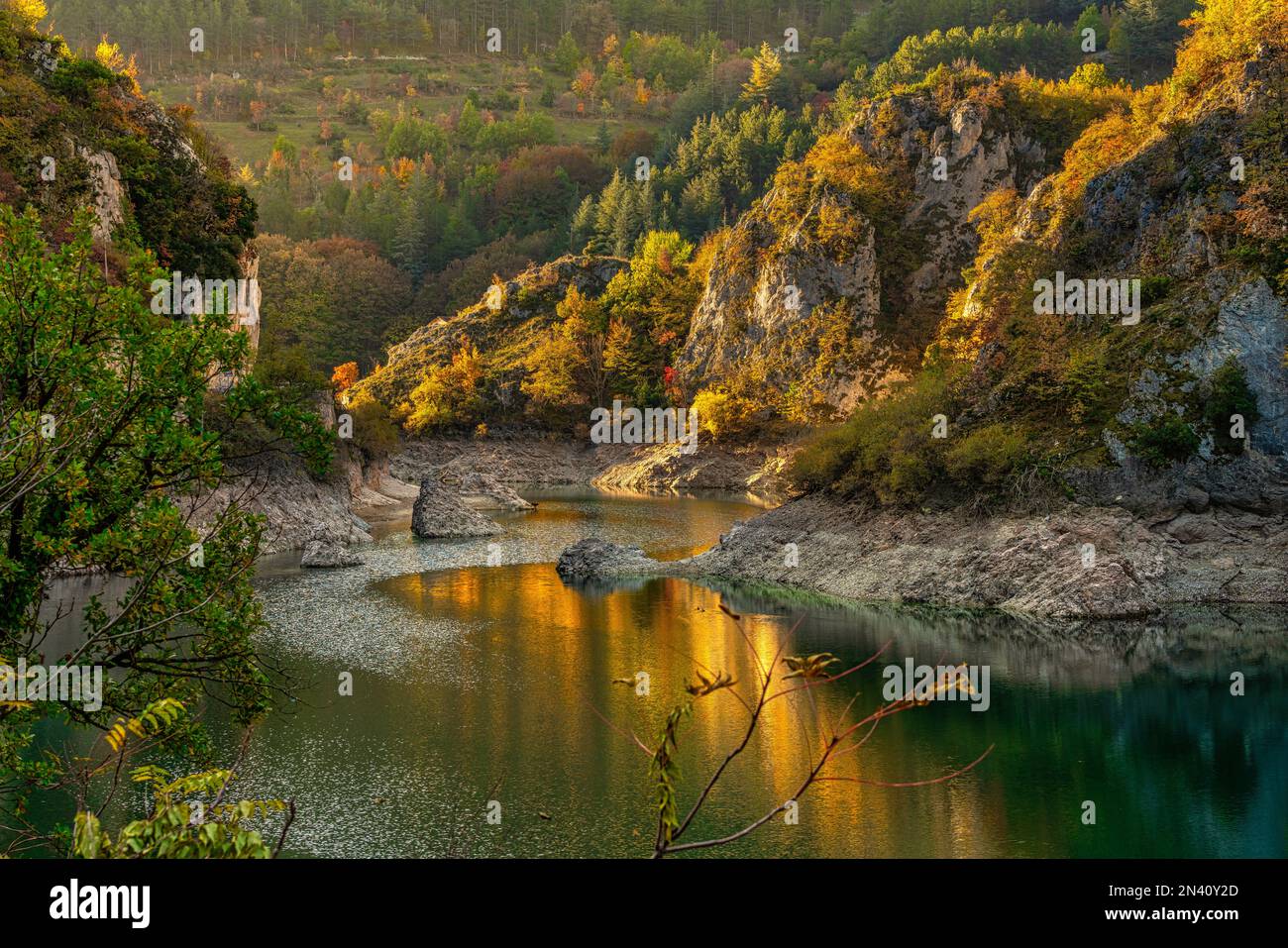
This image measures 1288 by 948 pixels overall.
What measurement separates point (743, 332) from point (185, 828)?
10450 cm

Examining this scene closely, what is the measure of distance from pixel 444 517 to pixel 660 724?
41.9 meters

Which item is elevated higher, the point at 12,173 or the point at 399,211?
the point at 399,211

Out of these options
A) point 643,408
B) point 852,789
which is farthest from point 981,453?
point 643,408

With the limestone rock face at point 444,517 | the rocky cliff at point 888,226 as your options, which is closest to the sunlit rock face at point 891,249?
the rocky cliff at point 888,226

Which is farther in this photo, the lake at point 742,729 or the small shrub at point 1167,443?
the small shrub at point 1167,443

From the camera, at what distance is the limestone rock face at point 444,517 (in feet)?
232

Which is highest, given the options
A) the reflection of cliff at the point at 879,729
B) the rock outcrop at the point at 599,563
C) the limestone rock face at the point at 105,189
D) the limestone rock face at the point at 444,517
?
the limestone rock face at the point at 105,189

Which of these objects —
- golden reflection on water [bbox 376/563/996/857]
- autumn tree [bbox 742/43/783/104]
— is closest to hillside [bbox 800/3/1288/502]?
golden reflection on water [bbox 376/563/996/857]

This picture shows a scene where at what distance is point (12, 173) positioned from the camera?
47094 millimetres

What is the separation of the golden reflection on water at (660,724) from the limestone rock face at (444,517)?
760 inches

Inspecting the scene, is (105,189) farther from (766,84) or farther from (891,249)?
(766,84)

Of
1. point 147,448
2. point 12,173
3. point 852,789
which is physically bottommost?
point 852,789

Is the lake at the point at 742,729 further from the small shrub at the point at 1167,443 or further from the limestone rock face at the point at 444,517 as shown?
the limestone rock face at the point at 444,517
